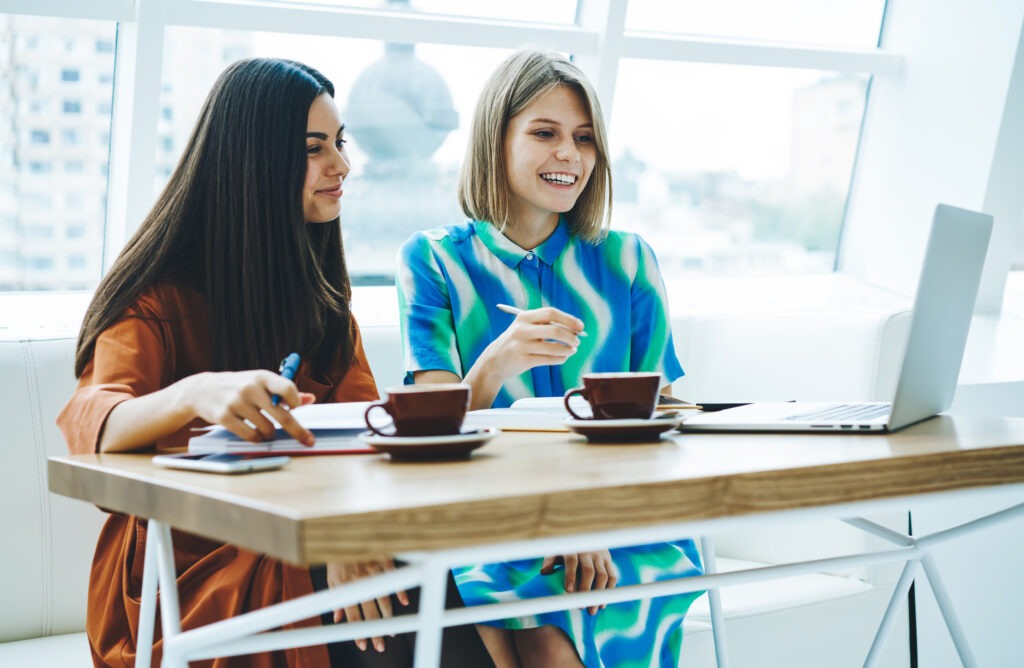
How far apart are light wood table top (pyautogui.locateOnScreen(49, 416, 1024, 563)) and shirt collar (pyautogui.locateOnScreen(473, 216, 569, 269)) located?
82 cm

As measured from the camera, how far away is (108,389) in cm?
140

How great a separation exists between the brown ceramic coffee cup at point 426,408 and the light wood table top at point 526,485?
4 cm

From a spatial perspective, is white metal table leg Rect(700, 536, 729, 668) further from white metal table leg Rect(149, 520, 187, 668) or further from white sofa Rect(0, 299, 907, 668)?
white metal table leg Rect(149, 520, 187, 668)

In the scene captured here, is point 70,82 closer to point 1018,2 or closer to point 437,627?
point 437,627

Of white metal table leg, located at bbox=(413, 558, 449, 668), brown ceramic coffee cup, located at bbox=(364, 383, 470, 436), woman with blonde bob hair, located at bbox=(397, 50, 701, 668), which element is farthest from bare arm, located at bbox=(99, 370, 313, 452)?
woman with blonde bob hair, located at bbox=(397, 50, 701, 668)

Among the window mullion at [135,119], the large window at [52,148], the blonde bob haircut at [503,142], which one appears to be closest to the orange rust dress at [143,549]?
the blonde bob haircut at [503,142]

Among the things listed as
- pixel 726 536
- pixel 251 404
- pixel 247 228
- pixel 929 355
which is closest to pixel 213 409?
pixel 251 404

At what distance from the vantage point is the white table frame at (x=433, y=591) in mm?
895

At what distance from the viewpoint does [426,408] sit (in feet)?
3.64

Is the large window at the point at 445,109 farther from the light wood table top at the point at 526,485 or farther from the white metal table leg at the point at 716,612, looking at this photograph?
the light wood table top at the point at 526,485

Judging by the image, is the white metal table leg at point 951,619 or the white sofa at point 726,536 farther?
the white sofa at point 726,536

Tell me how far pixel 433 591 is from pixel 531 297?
121cm

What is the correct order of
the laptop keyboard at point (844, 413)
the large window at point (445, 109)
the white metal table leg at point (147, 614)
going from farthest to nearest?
the large window at point (445, 109) → the laptop keyboard at point (844, 413) → the white metal table leg at point (147, 614)

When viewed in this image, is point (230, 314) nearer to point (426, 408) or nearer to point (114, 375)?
point (114, 375)
